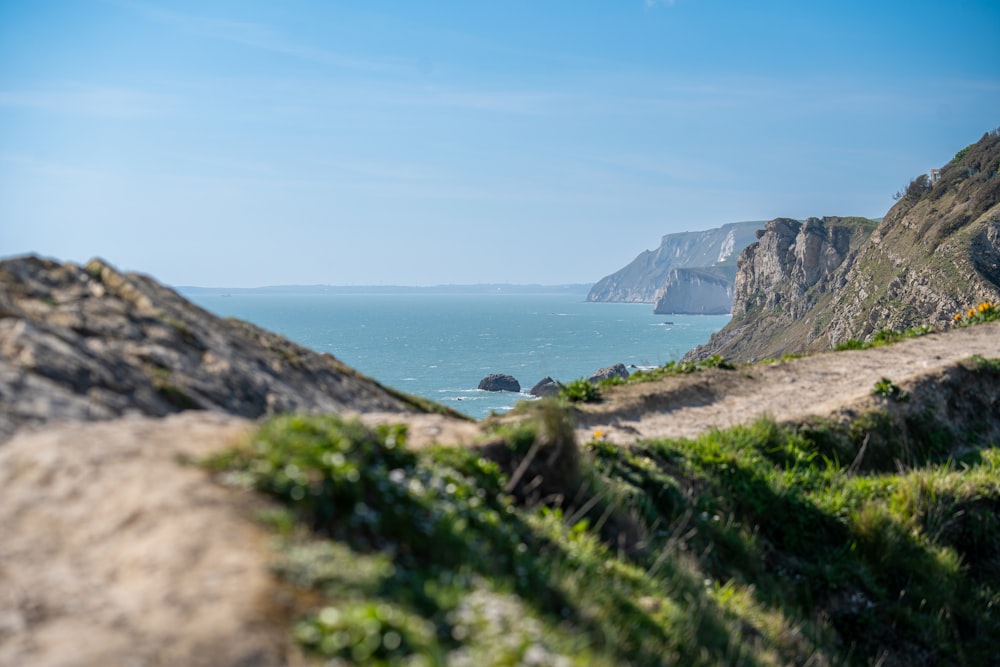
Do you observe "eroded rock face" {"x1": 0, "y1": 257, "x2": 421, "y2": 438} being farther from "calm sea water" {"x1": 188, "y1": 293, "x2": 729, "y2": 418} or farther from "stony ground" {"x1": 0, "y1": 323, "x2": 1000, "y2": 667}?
"calm sea water" {"x1": 188, "y1": 293, "x2": 729, "y2": 418}

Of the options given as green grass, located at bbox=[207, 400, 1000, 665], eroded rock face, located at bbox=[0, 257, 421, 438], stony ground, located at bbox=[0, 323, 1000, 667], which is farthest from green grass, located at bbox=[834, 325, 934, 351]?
stony ground, located at bbox=[0, 323, 1000, 667]

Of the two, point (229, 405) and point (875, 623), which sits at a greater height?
point (229, 405)

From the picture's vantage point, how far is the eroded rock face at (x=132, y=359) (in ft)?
18.7

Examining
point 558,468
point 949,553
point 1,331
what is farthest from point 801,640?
point 1,331

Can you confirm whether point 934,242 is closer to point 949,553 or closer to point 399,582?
point 949,553

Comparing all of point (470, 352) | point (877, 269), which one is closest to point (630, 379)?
point (877, 269)

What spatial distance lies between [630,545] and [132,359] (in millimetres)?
4252

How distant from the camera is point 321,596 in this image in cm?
356

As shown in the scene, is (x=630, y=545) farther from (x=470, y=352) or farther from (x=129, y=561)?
(x=470, y=352)

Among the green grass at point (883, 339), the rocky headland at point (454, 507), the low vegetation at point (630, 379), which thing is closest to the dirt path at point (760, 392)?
the rocky headland at point (454, 507)

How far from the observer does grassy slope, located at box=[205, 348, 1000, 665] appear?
12.0ft

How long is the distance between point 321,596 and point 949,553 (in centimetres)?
774

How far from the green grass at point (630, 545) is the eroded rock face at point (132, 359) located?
159cm

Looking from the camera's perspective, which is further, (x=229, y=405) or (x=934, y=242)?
(x=934, y=242)
